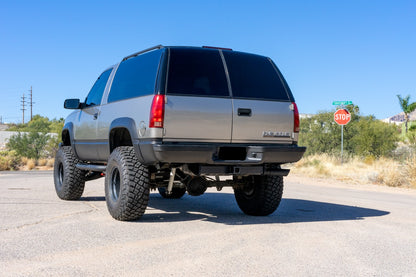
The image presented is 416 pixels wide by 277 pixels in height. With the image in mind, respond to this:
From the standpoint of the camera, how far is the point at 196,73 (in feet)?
23.6

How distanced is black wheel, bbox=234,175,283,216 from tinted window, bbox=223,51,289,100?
1.38 meters

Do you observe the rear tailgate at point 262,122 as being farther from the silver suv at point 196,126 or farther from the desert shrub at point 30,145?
the desert shrub at point 30,145

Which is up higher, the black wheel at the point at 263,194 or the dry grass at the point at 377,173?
the black wheel at the point at 263,194

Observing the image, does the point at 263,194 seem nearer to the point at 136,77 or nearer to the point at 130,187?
the point at 130,187

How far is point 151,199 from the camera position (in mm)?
10953

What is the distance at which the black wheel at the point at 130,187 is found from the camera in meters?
7.09

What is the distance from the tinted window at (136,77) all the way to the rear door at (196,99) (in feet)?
1.01

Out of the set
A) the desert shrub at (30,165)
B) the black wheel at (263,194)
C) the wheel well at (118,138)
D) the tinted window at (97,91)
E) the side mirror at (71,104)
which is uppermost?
the tinted window at (97,91)

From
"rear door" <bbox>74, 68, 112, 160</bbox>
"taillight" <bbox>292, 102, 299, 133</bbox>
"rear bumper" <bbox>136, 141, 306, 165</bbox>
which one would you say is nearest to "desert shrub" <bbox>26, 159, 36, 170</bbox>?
"rear door" <bbox>74, 68, 112, 160</bbox>

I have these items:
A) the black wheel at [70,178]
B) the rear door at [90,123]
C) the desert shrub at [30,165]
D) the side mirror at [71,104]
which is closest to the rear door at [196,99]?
the rear door at [90,123]

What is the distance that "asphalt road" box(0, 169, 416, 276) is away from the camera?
15.6 ft

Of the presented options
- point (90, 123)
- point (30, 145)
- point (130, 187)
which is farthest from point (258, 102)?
point (30, 145)

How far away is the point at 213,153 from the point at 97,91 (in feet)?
11.3

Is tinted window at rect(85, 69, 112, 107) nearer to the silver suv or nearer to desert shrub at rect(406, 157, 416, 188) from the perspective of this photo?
the silver suv
